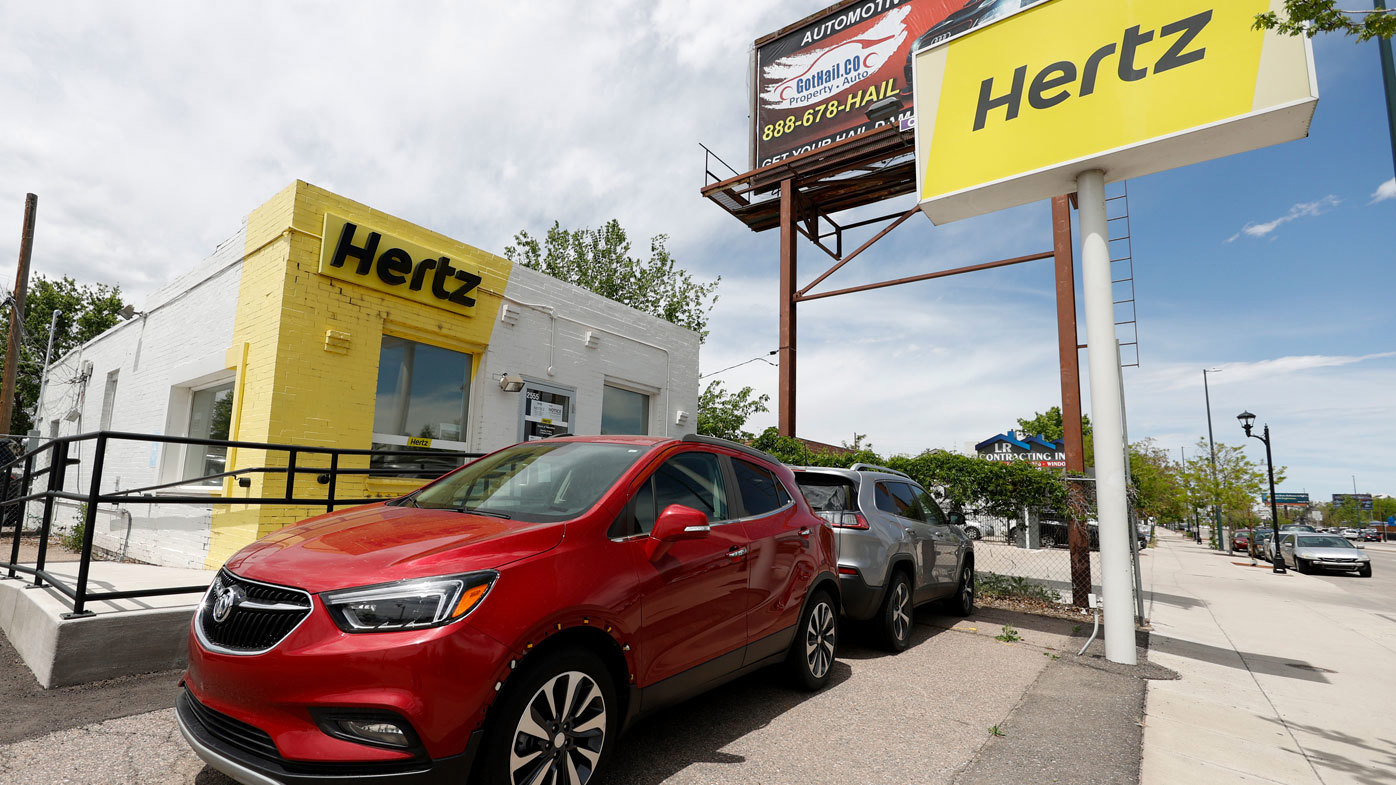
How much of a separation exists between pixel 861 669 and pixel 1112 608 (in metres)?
2.43

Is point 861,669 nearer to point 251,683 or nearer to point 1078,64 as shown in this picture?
point 251,683

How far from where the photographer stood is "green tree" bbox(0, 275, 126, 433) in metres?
28.4

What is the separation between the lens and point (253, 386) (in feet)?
24.0

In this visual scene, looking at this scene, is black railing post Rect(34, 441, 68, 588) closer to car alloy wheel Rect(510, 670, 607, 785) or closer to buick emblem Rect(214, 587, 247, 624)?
buick emblem Rect(214, 587, 247, 624)

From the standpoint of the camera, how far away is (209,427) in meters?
8.97

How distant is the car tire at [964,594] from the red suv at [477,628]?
5.17m

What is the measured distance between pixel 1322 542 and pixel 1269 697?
22.0 meters

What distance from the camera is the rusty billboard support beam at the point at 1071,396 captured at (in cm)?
904

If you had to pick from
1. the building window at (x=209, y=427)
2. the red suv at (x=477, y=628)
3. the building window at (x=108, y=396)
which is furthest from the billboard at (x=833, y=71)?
the building window at (x=108, y=396)

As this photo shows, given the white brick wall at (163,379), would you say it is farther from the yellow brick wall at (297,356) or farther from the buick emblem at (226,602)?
the buick emblem at (226,602)

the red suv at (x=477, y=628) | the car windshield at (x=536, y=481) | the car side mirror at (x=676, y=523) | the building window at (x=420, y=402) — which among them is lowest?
the red suv at (x=477, y=628)

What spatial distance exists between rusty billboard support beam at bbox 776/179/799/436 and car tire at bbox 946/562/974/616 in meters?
4.26

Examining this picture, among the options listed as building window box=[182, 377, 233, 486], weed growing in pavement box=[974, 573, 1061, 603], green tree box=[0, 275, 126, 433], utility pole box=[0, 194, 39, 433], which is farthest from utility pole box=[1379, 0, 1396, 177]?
green tree box=[0, 275, 126, 433]

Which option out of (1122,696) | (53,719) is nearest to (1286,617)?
(1122,696)
